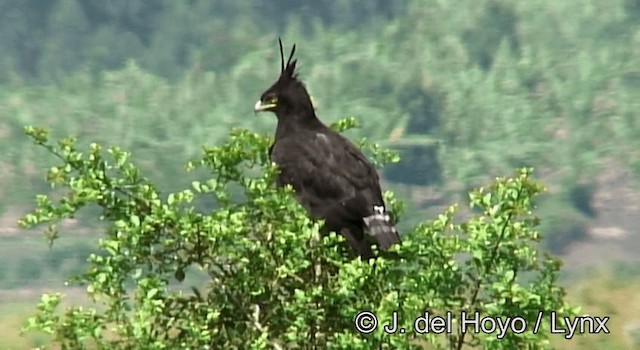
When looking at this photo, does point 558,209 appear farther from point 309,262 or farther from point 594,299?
point 309,262

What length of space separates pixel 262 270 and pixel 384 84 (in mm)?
34188

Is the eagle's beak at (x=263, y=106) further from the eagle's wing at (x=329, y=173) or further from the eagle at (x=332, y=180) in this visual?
the eagle's wing at (x=329, y=173)

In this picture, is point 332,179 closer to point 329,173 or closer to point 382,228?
point 329,173

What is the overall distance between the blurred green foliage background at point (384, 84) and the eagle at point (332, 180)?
22.5 metres

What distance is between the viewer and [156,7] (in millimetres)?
45281

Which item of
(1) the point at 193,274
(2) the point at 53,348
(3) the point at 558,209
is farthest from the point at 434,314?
(3) the point at 558,209

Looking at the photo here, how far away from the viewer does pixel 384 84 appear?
3975cm

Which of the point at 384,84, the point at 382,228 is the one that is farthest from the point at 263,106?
the point at 384,84

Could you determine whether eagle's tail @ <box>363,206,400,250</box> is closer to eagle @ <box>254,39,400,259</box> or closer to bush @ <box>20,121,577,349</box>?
eagle @ <box>254,39,400,259</box>

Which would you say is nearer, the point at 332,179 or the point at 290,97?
the point at 332,179

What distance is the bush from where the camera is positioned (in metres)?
5.54

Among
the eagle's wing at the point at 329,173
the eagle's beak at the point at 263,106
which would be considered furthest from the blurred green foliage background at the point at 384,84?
the eagle's wing at the point at 329,173

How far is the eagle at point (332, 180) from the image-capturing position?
7.21 m

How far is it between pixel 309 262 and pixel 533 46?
36.4 m
